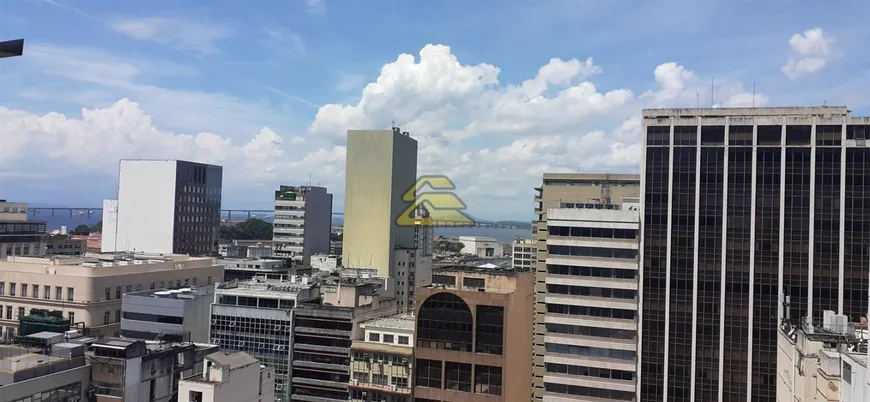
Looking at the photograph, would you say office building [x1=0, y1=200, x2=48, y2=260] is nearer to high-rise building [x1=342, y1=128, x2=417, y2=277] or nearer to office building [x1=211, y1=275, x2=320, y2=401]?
office building [x1=211, y1=275, x2=320, y2=401]

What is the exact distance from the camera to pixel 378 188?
362ft

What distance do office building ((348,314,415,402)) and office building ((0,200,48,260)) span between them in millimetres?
54346

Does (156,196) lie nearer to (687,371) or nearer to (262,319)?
(262,319)

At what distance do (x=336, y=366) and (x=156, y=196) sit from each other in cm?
7514

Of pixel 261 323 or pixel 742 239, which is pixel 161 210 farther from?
pixel 742 239

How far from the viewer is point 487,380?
1880 inches

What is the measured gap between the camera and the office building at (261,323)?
177 ft

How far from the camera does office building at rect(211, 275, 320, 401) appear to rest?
54.1 m

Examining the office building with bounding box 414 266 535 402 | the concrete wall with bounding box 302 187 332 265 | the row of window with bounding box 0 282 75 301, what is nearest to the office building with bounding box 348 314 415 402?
the office building with bounding box 414 266 535 402

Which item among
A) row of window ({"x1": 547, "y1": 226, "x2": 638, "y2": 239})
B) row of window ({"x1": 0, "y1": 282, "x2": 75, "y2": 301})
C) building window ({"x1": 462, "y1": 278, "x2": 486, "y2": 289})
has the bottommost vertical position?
row of window ({"x1": 0, "y1": 282, "x2": 75, "y2": 301})

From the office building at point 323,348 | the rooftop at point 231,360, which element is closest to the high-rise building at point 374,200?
the office building at point 323,348

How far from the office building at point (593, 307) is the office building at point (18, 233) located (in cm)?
6726

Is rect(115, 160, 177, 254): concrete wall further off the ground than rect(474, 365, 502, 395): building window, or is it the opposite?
rect(115, 160, 177, 254): concrete wall

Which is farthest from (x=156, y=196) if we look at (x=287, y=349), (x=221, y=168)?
(x=287, y=349)
